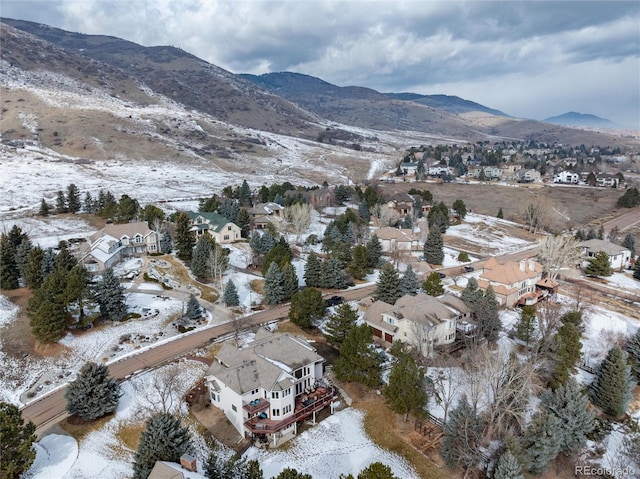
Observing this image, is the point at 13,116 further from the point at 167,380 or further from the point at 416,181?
the point at 167,380

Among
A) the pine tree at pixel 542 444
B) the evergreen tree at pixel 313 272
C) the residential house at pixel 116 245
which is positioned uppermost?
the residential house at pixel 116 245

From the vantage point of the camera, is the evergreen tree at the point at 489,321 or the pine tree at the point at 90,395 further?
the evergreen tree at the point at 489,321

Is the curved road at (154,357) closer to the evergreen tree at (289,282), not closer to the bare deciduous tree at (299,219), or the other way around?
the evergreen tree at (289,282)

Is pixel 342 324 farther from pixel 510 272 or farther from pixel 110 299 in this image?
pixel 510 272

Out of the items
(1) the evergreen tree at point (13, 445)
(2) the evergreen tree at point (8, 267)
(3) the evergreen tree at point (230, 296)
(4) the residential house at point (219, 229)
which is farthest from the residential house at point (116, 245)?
(1) the evergreen tree at point (13, 445)

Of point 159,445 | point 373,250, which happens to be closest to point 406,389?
point 159,445

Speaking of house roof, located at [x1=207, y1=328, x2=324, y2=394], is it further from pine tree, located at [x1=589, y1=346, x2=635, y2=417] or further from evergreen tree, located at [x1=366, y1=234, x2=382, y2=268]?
evergreen tree, located at [x1=366, y1=234, x2=382, y2=268]
